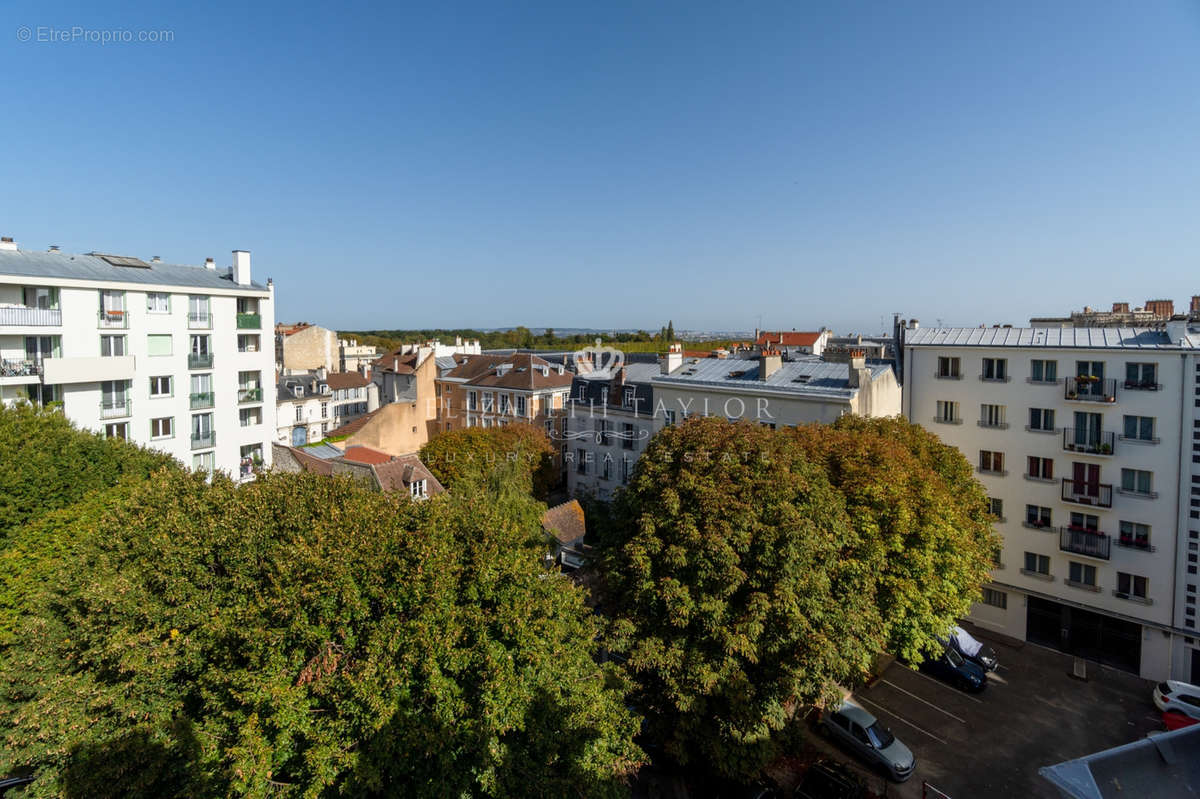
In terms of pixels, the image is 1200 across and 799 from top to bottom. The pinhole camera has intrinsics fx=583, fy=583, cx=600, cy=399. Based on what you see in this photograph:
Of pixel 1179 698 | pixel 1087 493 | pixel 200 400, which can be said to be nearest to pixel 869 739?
pixel 1179 698

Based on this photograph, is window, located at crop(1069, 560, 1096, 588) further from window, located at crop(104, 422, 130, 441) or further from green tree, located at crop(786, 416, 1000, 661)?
window, located at crop(104, 422, 130, 441)

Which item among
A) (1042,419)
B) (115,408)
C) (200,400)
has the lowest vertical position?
(1042,419)

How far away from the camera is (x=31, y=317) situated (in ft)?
80.0

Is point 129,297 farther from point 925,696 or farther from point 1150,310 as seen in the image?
point 1150,310

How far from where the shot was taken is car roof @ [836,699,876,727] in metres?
18.4

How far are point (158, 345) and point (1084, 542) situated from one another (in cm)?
4291

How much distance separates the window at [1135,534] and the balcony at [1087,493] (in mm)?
1073

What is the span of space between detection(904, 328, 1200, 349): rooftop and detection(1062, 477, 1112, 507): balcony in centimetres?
582

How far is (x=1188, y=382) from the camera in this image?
22.5 metres

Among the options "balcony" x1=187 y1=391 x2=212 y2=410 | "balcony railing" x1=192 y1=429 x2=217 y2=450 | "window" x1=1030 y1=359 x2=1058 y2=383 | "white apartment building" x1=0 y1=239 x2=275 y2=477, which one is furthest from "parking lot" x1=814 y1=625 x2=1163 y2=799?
"balcony" x1=187 y1=391 x2=212 y2=410

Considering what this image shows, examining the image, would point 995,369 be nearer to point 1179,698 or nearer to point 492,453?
point 1179,698

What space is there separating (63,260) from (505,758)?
1236 inches

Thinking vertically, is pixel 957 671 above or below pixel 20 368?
below

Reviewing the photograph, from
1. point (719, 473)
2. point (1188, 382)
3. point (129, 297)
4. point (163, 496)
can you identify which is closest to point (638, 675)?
point (719, 473)
